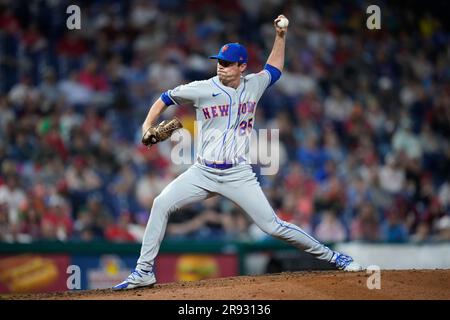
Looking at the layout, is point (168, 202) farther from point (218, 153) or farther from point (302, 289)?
point (302, 289)

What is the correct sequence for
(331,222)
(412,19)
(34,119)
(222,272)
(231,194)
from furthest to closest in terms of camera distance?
(412,19)
(34,119)
(331,222)
(222,272)
(231,194)

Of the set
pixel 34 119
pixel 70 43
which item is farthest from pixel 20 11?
pixel 34 119

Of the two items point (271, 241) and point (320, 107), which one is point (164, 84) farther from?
point (271, 241)

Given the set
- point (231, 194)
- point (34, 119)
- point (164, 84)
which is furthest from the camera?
point (164, 84)

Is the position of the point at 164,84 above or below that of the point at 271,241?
above

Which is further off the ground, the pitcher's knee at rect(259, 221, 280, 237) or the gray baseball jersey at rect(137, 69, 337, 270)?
the gray baseball jersey at rect(137, 69, 337, 270)

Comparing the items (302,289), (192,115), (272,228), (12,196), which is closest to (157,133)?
(272,228)

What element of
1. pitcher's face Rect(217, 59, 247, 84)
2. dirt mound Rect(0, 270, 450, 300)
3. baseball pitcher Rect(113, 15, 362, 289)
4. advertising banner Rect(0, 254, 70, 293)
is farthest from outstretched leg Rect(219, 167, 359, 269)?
advertising banner Rect(0, 254, 70, 293)

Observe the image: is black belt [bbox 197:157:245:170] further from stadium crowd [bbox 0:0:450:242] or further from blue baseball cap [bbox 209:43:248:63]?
stadium crowd [bbox 0:0:450:242]
